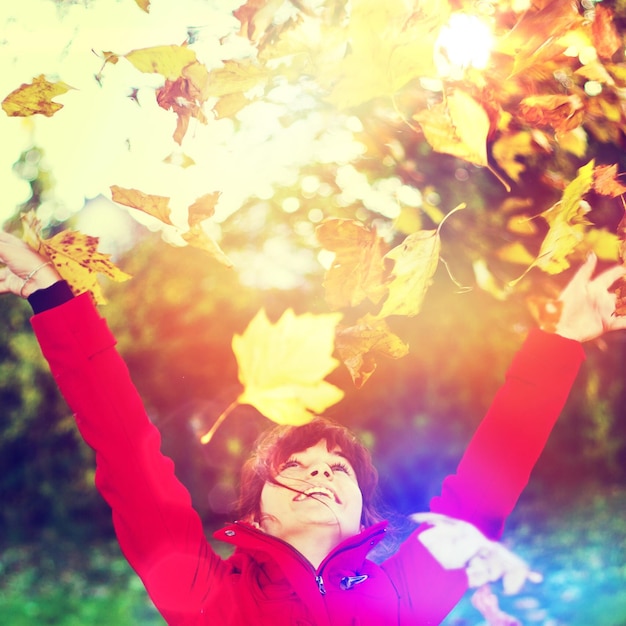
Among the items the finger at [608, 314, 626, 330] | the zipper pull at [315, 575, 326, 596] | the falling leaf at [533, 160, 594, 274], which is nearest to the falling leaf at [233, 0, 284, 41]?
the falling leaf at [533, 160, 594, 274]

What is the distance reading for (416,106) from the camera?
1522mm

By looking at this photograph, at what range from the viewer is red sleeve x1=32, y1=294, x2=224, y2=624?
1.37 metres

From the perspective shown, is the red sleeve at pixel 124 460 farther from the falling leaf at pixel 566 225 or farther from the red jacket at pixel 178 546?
the falling leaf at pixel 566 225

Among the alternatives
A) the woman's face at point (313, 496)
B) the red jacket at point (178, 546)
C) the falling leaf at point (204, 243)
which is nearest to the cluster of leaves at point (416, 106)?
the falling leaf at point (204, 243)

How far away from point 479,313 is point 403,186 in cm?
31

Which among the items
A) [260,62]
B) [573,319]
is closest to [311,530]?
[573,319]

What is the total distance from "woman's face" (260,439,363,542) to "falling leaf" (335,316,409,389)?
165 millimetres

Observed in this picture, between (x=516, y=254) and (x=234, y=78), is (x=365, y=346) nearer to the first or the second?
(x=516, y=254)

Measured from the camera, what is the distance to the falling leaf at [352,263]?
148cm

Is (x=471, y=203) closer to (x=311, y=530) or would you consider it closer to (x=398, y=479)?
(x=398, y=479)

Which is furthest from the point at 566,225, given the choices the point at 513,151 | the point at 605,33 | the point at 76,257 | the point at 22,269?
the point at 22,269

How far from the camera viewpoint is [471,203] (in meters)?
1.54

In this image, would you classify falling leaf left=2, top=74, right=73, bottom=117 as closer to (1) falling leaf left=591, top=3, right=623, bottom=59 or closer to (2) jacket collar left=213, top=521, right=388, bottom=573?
(2) jacket collar left=213, top=521, right=388, bottom=573

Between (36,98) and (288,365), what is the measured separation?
73cm
